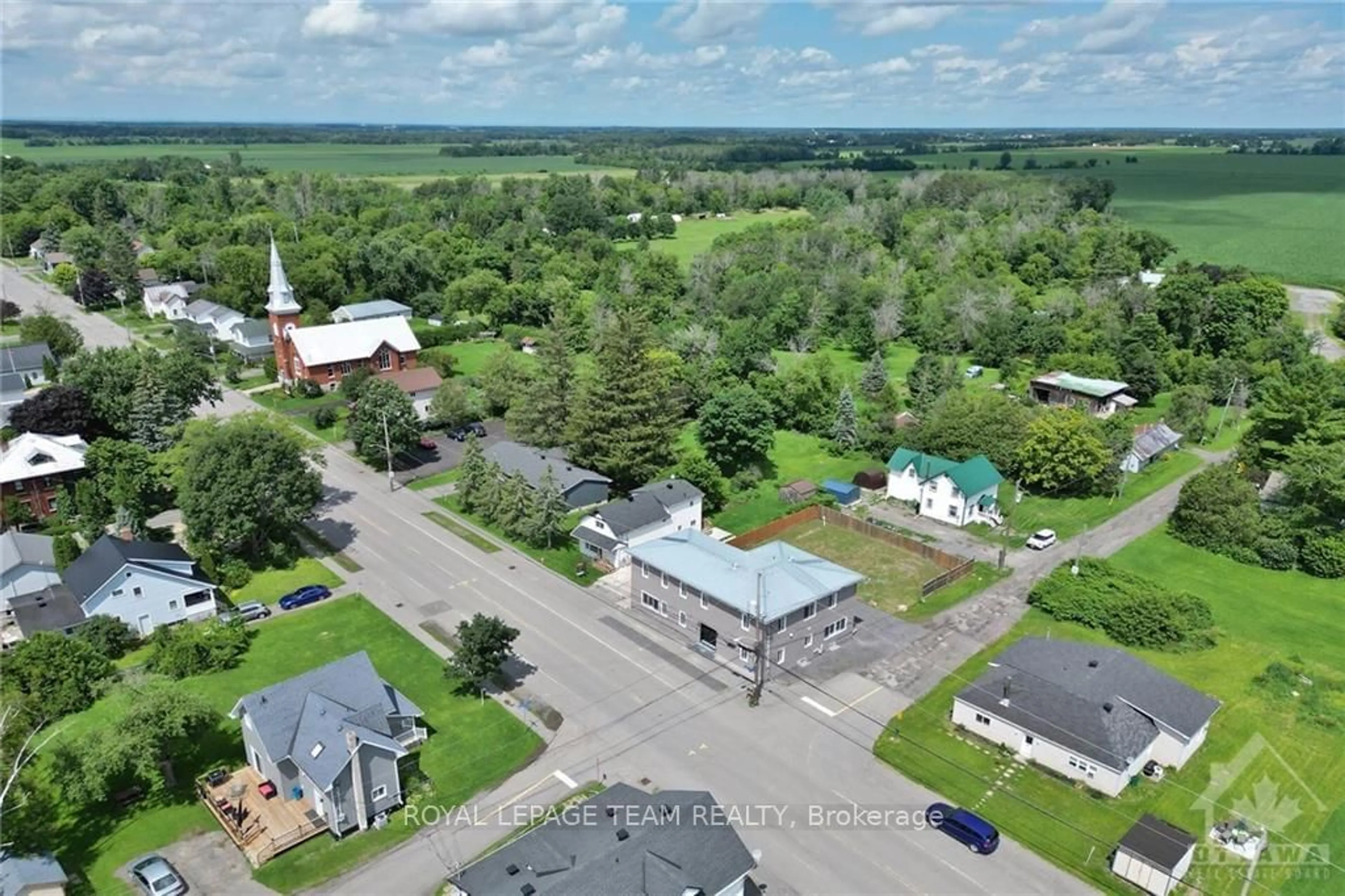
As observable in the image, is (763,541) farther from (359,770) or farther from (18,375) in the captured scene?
(18,375)

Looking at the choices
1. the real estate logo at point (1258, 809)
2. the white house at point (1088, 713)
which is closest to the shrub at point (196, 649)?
the white house at point (1088, 713)

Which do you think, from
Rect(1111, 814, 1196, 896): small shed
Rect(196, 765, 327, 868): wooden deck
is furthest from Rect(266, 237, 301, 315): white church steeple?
Rect(1111, 814, 1196, 896): small shed

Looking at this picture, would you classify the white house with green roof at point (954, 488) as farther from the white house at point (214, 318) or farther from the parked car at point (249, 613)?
the white house at point (214, 318)

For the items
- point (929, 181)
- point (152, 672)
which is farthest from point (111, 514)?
point (929, 181)

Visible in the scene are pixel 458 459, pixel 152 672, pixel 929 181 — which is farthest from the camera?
pixel 929 181

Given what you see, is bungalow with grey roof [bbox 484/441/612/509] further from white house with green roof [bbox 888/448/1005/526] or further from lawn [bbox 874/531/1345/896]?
lawn [bbox 874/531/1345/896]

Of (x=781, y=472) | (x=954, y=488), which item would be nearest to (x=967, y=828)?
(x=954, y=488)
